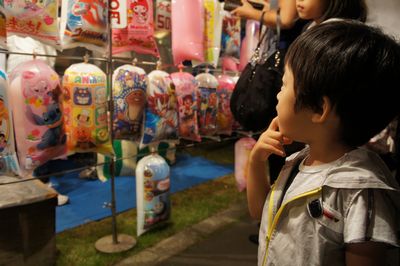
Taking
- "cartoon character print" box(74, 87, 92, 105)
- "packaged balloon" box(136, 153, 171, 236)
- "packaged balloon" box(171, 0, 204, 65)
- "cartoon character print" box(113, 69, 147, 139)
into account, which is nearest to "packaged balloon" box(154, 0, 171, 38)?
"packaged balloon" box(171, 0, 204, 65)

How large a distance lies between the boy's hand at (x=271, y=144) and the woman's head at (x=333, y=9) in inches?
25.0

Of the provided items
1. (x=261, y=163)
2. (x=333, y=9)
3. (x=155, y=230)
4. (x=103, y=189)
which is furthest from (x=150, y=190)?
(x=333, y=9)

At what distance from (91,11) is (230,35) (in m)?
1.05

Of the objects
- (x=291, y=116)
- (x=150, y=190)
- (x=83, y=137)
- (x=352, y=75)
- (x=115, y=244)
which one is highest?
(x=352, y=75)

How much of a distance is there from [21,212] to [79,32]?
0.97 meters

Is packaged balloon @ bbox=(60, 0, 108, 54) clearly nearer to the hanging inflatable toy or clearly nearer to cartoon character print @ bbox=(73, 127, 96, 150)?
the hanging inflatable toy

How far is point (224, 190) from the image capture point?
3520 mm

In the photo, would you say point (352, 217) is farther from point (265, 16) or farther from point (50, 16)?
point (50, 16)

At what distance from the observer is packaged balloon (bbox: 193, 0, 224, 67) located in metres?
2.23

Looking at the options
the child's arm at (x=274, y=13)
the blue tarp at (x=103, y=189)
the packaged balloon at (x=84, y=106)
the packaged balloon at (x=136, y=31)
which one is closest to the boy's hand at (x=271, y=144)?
the child's arm at (x=274, y=13)

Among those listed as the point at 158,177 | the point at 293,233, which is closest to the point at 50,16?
the point at 158,177

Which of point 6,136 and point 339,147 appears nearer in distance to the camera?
point 339,147

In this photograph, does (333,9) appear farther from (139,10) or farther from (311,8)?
(139,10)

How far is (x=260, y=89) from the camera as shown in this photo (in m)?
1.70
